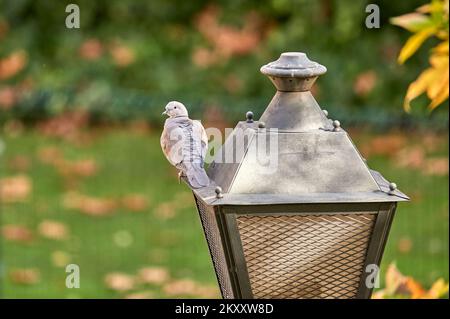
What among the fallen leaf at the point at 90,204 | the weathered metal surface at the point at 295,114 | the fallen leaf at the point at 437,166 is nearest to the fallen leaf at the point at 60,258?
the fallen leaf at the point at 90,204

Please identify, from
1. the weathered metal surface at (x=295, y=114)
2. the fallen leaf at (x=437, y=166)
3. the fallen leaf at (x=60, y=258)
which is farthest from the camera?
the fallen leaf at (x=437, y=166)

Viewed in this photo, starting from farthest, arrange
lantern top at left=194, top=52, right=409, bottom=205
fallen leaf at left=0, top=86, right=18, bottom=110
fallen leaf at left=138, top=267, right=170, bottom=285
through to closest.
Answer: fallen leaf at left=0, top=86, right=18, bottom=110 → fallen leaf at left=138, top=267, right=170, bottom=285 → lantern top at left=194, top=52, right=409, bottom=205

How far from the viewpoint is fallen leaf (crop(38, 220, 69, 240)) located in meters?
6.52

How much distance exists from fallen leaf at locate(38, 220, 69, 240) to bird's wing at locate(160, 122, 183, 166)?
4.31 m

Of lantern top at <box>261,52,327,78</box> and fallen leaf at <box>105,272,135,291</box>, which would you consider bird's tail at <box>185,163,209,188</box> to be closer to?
lantern top at <box>261,52,327,78</box>

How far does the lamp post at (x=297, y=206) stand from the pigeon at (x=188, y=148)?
4 cm

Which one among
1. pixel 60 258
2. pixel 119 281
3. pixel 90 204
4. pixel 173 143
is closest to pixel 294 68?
pixel 173 143

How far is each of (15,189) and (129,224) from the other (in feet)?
3.71

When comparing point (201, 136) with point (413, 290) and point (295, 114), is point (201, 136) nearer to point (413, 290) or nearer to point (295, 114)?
point (295, 114)

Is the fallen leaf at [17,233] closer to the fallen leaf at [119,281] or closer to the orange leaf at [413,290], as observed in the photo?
the fallen leaf at [119,281]

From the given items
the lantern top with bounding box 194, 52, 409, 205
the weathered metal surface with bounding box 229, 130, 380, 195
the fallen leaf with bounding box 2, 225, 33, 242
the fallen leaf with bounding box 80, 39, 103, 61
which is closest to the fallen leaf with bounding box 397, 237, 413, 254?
the fallen leaf with bounding box 2, 225, 33, 242

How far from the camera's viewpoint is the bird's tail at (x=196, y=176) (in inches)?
89.8

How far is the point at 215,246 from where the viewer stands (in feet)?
7.90

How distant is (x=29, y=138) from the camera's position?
8336 millimetres
